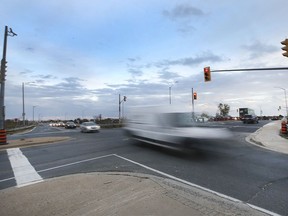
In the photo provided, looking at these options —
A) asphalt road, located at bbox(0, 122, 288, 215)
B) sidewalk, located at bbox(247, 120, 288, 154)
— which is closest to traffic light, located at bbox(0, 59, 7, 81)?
asphalt road, located at bbox(0, 122, 288, 215)

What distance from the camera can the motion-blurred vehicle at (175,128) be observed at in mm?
10305

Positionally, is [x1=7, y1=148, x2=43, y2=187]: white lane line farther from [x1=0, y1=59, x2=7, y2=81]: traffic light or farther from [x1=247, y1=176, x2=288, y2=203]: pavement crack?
[x1=0, y1=59, x2=7, y2=81]: traffic light

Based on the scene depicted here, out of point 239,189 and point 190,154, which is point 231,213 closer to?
point 239,189

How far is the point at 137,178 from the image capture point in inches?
273

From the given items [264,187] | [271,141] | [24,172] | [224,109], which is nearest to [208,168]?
[264,187]

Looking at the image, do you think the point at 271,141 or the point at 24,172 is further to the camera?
the point at 271,141

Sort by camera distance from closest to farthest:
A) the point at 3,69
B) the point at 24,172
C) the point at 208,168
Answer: the point at 208,168 < the point at 24,172 < the point at 3,69

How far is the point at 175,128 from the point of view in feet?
35.6

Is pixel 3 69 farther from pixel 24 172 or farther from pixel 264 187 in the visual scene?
pixel 264 187

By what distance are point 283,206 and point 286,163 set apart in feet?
16.6

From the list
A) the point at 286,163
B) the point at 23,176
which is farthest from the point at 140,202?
the point at 286,163

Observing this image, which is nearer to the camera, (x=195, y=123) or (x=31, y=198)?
(x=31, y=198)

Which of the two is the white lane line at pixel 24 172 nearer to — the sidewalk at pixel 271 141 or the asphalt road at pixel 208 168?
the asphalt road at pixel 208 168

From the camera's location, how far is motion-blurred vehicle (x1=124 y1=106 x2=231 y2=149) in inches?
406
